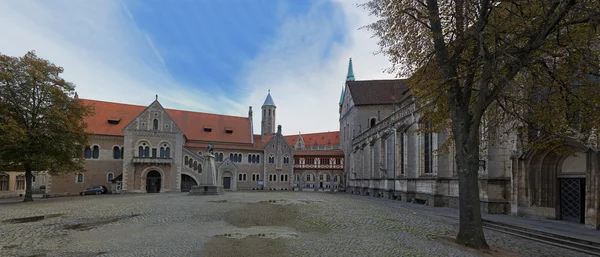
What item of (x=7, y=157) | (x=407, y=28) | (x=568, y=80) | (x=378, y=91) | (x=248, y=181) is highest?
(x=378, y=91)

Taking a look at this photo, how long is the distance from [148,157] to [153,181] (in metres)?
3.42

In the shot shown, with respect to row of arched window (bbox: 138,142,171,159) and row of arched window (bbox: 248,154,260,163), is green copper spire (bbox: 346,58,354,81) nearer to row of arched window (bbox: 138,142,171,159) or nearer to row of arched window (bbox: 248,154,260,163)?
row of arched window (bbox: 248,154,260,163)

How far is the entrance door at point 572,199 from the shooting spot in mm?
14909

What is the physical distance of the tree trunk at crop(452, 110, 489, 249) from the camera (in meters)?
9.78

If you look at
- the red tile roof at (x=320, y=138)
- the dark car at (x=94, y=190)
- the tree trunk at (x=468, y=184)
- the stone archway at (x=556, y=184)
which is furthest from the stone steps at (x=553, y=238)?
the red tile roof at (x=320, y=138)

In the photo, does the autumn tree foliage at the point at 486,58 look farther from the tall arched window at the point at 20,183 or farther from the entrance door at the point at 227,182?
the tall arched window at the point at 20,183

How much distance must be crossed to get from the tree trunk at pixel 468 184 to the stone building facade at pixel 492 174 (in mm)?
3859

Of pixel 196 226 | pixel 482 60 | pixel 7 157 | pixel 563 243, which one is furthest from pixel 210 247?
pixel 7 157

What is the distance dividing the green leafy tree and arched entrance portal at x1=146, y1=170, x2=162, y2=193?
619 inches

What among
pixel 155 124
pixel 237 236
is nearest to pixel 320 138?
pixel 155 124

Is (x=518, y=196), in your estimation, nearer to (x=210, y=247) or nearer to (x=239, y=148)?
(x=210, y=247)

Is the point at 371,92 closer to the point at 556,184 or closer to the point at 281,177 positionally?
the point at 281,177

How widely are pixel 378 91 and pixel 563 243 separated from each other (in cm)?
4332

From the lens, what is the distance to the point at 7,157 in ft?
84.0
